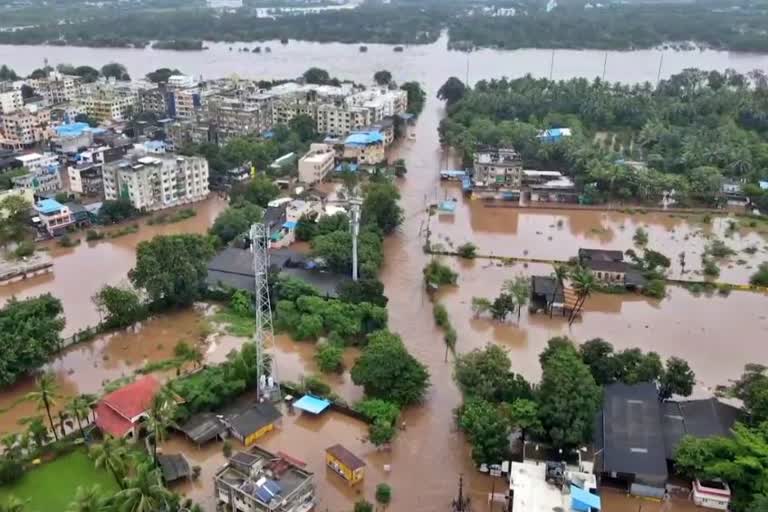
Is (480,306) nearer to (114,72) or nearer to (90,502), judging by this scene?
(90,502)

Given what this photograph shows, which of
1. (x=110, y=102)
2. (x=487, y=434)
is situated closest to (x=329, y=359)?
(x=487, y=434)

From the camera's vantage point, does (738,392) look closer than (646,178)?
Yes

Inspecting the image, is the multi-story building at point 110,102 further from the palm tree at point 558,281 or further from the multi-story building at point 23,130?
the palm tree at point 558,281

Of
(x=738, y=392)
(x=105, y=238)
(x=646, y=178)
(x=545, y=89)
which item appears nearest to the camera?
(x=738, y=392)

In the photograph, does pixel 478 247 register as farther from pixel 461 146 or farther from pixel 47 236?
pixel 47 236

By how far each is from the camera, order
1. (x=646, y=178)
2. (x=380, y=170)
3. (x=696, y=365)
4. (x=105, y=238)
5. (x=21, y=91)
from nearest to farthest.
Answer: (x=696, y=365)
(x=105, y=238)
(x=646, y=178)
(x=380, y=170)
(x=21, y=91)

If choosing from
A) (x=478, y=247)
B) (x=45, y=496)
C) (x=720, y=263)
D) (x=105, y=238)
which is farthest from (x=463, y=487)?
(x=105, y=238)

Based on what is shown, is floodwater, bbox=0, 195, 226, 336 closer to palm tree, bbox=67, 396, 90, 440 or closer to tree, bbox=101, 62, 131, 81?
palm tree, bbox=67, 396, 90, 440
